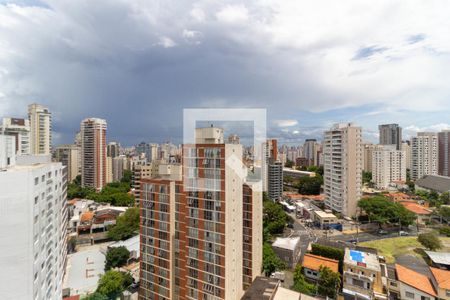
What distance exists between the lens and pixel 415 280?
7.15 metres

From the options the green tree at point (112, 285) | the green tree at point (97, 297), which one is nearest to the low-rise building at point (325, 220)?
the green tree at point (112, 285)

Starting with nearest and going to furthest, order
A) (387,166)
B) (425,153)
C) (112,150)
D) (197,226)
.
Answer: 1. (197,226)
2. (425,153)
3. (387,166)
4. (112,150)

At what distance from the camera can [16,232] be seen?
3.97m

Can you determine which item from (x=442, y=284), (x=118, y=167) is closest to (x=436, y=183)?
(x=442, y=284)

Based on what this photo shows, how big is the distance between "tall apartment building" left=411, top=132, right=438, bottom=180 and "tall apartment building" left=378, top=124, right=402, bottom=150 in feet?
20.6

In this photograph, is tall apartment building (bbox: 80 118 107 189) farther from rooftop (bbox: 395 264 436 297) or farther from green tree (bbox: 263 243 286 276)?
rooftop (bbox: 395 264 436 297)

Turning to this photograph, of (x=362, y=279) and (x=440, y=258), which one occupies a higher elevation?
(x=362, y=279)

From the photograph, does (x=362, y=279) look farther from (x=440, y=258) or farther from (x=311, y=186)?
(x=311, y=186)

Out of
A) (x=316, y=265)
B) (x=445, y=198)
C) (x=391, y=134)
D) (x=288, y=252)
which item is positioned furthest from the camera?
(x=391, y=134)

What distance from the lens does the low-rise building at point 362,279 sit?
22.9 ft

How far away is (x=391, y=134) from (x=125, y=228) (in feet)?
114

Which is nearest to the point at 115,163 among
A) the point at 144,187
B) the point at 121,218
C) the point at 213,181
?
the point at 121,218

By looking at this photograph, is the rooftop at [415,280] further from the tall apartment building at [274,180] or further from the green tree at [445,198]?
the green tree at [445,198]

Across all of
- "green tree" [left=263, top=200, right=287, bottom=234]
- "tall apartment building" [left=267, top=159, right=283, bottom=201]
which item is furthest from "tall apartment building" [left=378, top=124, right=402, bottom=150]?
"green tree" [left=263, top=200, right=287, bottom=234]
